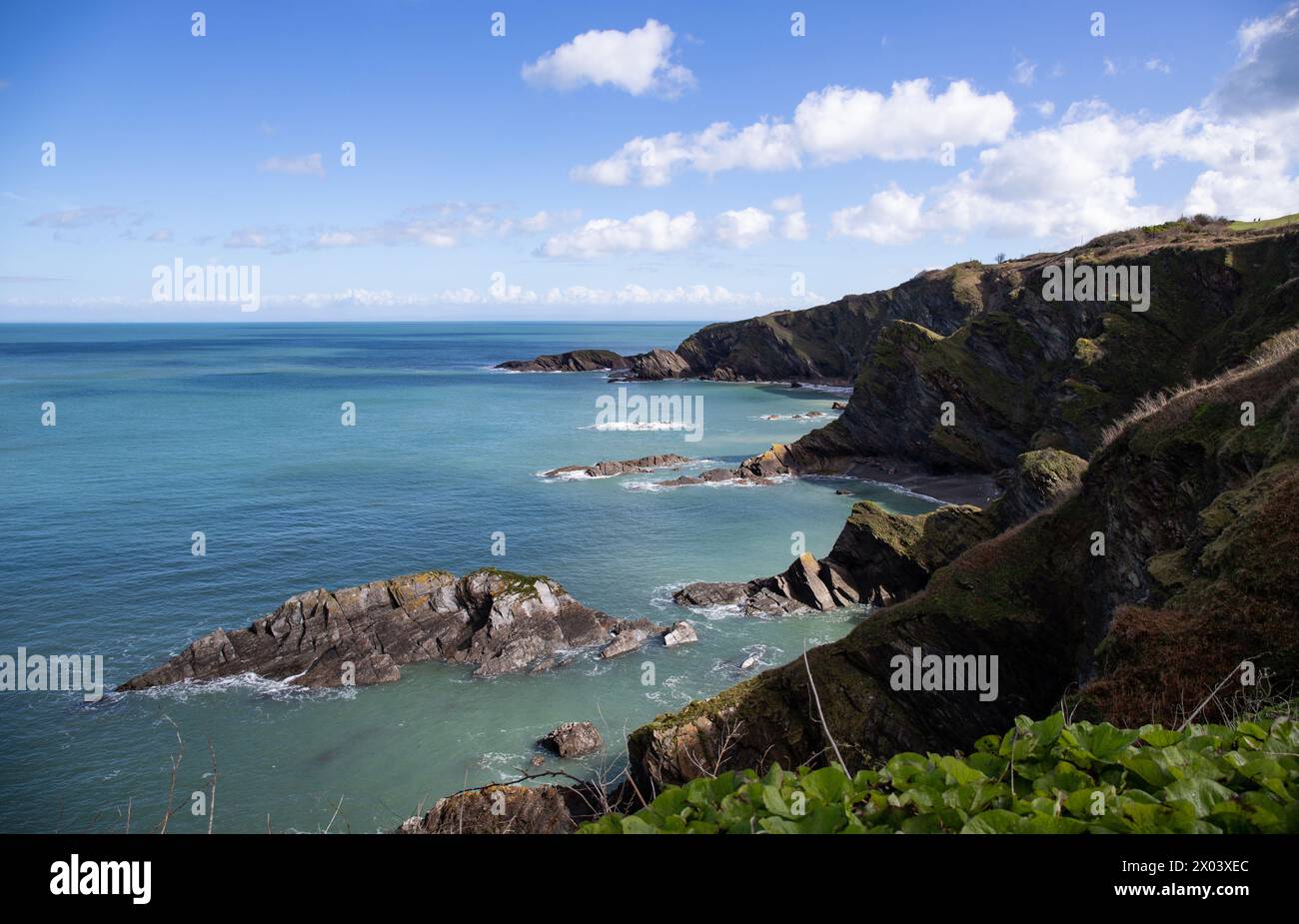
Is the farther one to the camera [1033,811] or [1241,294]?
[1241,294]

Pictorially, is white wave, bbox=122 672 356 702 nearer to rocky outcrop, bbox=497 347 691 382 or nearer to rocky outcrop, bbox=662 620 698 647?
rocky outcrop, bbox=662 620 698 647

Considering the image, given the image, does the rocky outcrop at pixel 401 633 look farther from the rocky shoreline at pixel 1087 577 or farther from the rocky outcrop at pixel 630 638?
the rocky shoreline at pixel 1087 577

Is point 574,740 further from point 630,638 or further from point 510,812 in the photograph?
point 630,638

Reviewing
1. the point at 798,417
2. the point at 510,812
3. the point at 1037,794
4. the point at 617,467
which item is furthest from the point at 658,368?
the point at 1037,794

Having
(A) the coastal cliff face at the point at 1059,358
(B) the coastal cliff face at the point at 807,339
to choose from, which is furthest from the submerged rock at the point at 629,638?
(B) the coastal cliff face at the point at 807,339

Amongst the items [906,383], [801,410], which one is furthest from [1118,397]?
[801,410]

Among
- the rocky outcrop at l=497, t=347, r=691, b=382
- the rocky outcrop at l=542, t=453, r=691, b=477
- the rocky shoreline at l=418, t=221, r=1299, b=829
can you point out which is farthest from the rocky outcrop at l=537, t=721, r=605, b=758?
the rocky outcrop at l=497, t=347, r=691, b=382
